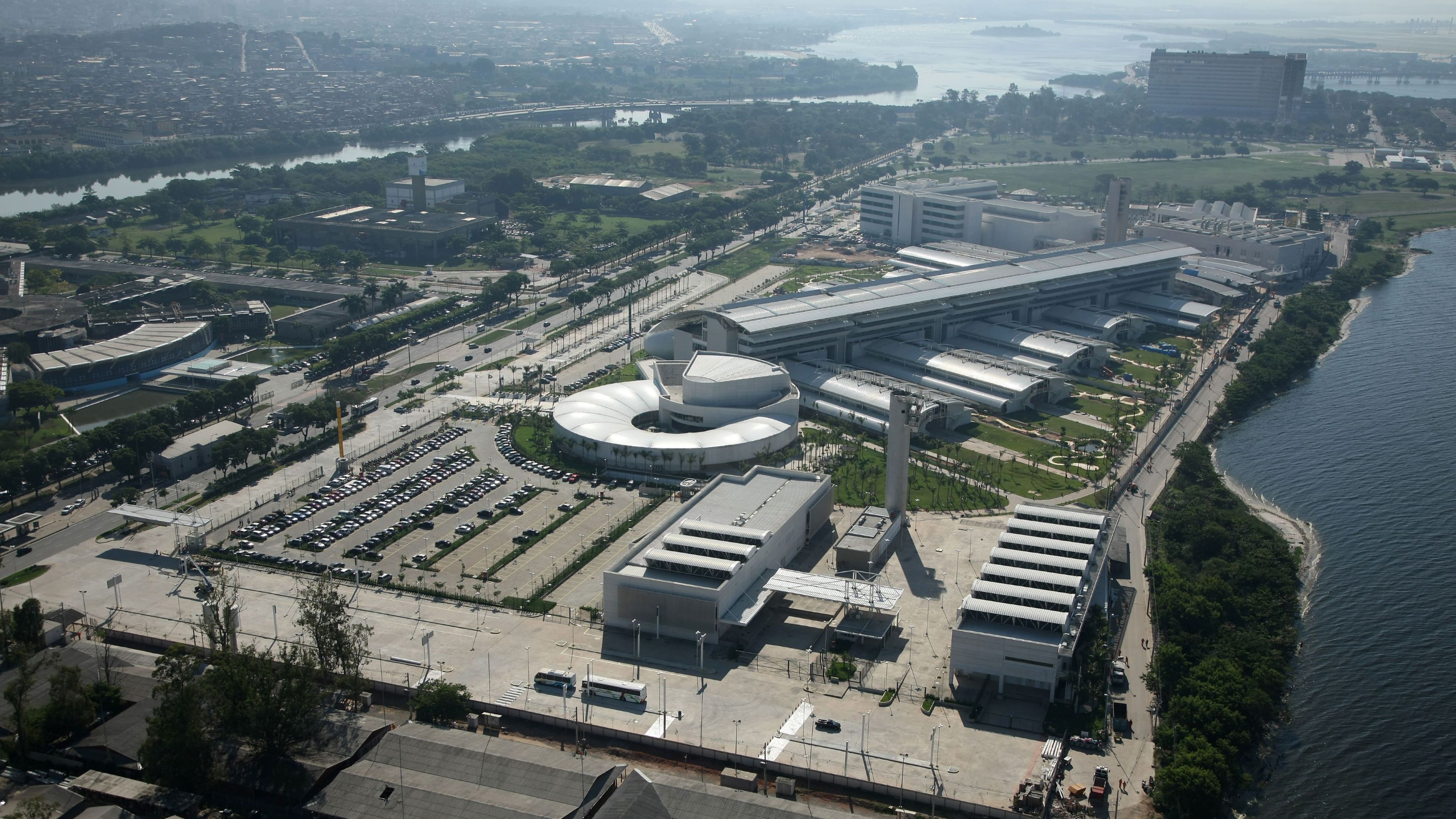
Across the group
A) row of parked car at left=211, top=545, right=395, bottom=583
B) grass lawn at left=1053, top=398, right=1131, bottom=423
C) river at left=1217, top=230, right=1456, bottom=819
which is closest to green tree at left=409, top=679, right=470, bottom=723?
row of parked car at left=211, top=545, right=395, bottom=583

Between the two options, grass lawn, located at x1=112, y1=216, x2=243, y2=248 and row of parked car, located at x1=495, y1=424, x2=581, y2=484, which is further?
grass lawn, located at x1=112, y1=216, x2=243, y2=248

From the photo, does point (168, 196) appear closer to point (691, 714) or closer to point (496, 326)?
point (496, 326)

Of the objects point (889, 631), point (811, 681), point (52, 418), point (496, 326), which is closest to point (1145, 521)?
point (889, 631)

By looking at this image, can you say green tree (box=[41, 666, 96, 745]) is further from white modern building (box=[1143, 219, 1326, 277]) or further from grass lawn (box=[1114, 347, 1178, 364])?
white modern building (box=[1143, 219, 1326, 277])

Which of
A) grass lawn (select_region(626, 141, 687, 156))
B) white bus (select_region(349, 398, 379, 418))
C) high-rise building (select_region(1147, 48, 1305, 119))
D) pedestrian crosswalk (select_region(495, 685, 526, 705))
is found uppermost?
high-rise building (select_region(1147, 48, 1305, 119))

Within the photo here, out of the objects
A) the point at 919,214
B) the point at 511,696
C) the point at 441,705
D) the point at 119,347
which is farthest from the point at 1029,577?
the point at 919,214

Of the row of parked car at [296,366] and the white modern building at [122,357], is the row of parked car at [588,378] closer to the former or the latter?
the row of parked car at [296,366]

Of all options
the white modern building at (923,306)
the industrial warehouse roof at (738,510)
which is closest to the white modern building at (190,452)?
the industrial warehouse roof at (738,510)
